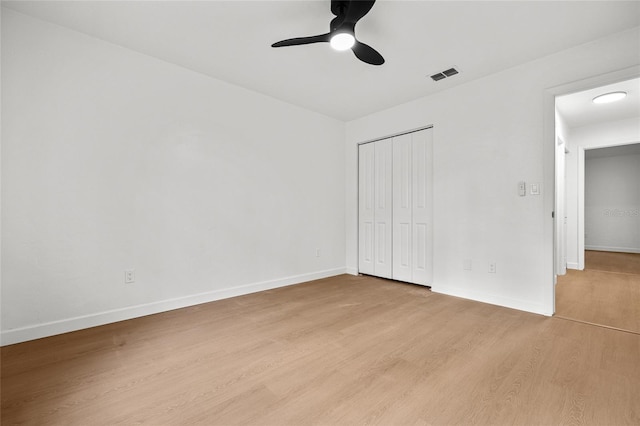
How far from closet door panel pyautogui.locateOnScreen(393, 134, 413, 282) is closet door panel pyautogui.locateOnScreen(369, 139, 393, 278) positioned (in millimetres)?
82

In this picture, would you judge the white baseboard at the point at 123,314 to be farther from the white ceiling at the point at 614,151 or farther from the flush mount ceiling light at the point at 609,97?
the white ceiling at the point at 614,151

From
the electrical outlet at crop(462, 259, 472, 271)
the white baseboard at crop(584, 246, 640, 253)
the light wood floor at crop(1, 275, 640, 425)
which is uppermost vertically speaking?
the electrical outlet at crop(462, 259, 472, 271)

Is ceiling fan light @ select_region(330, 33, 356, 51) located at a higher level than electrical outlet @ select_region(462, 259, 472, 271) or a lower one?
higher

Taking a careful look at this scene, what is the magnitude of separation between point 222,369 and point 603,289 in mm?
4644

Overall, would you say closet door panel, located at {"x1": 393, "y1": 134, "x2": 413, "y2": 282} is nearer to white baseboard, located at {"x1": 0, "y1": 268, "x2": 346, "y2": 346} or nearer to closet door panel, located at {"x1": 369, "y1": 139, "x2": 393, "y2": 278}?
closet door panel, located at {"x1": 369, "y1": 139, "x2": 393, "y2": 278}

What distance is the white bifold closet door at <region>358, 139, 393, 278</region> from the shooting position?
4176mm

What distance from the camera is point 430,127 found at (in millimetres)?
3668

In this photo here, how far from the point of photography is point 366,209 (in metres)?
4.50

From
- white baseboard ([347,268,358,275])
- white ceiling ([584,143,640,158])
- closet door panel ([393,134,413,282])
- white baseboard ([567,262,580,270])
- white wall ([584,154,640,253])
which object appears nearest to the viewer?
closet door panel ([393,134,413,282])

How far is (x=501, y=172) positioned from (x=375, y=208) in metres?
1.76

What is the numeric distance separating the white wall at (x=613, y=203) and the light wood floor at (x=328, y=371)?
698 cm

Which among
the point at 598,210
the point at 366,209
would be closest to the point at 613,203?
the point at 598,210

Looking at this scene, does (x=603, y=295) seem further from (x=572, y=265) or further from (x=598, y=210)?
(x=598, y=210)

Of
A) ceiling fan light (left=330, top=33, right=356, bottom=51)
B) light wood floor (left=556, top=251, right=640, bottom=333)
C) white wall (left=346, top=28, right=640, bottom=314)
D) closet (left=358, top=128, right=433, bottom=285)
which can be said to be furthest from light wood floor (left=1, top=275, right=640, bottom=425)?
ceiling fan light (left=330, top=33, right=356, bottom=51)
